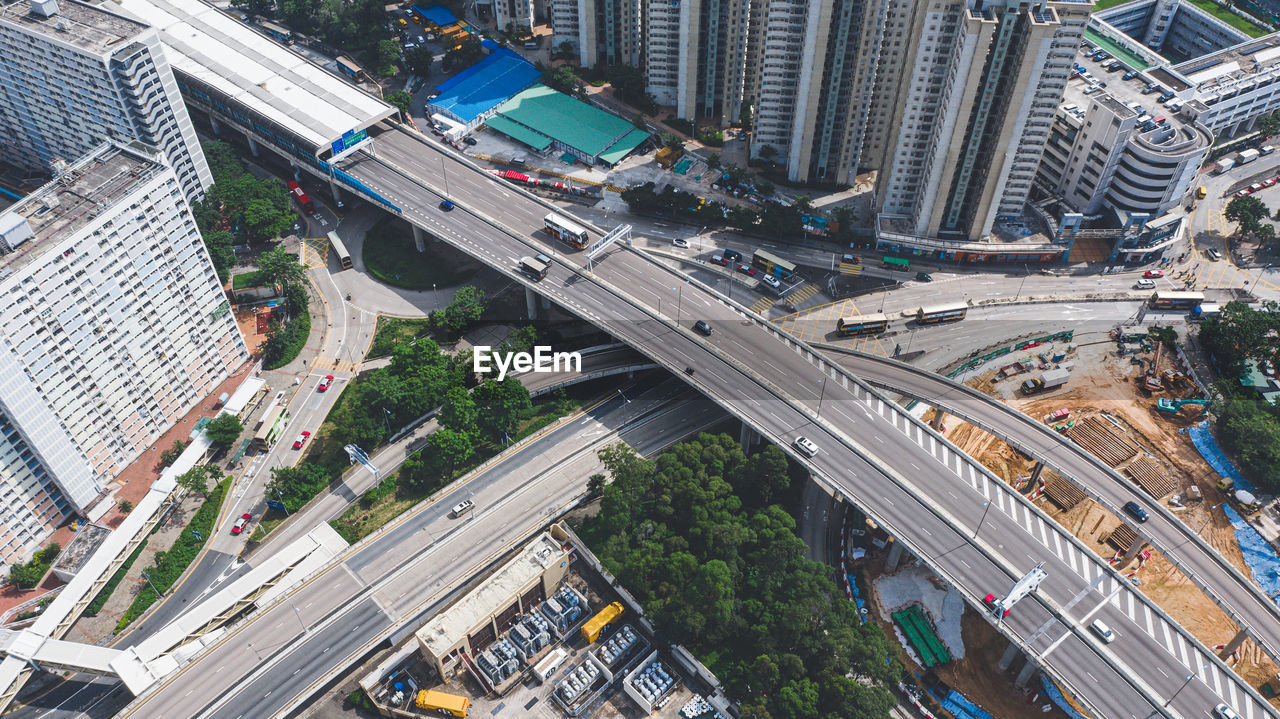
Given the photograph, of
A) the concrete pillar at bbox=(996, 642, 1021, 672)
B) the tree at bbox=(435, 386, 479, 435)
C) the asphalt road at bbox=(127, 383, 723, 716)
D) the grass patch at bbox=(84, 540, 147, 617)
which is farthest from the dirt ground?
the grass patch at bbox=(84, 540, 147, 617)

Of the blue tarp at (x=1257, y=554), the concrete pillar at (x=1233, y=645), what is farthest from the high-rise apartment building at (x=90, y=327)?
the blue tarp at (x=1257, y=554)

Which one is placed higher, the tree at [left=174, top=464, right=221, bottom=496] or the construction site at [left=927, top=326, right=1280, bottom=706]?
the tree at [left=174, top=464, right=221, bottom=496]

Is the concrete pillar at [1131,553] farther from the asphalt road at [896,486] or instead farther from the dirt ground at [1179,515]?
the asphalt road at [896,486]

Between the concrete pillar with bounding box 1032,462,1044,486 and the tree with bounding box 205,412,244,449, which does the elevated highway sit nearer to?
the concrete pillar with bounding box 1032,462,1044,486

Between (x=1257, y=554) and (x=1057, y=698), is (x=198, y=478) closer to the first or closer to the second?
(x=1057, y=698)

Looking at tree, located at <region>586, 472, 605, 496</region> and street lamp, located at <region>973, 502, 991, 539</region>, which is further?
tree, located at <region>586, 472, 605, 496</region>
